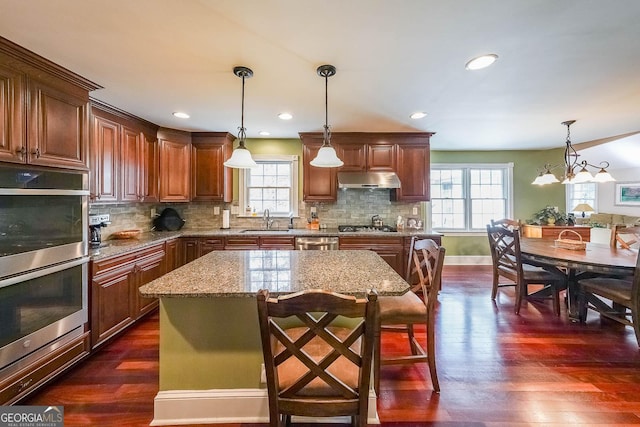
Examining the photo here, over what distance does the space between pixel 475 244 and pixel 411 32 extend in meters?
5.00

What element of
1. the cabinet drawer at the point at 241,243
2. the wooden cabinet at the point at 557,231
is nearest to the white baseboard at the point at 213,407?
the cabinet drawer at the point at 241,243

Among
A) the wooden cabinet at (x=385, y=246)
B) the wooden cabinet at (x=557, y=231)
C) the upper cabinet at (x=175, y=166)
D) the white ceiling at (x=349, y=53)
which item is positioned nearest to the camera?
the white ceiling at (x=349, y=53)

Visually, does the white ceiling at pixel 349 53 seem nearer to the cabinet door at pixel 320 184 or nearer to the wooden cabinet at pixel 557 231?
the cabinet door at pixel 320 184

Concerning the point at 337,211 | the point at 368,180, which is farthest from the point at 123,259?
the point at 368,180

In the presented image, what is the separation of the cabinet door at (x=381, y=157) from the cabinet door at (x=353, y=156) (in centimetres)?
7

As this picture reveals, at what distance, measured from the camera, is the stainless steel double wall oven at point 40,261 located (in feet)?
5.72

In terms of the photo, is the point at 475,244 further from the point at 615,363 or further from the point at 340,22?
the point at 340,22

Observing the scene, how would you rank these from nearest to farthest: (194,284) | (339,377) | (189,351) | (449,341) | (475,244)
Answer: (339,377), (194,284), (189,351), (449,341), (475,244)

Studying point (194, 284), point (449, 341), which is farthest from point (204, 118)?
point (449, 341)

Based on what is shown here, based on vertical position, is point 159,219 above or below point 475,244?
above

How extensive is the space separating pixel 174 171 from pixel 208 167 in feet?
1.48

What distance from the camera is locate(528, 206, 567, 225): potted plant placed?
16.8 feet

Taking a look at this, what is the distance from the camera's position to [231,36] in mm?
1799

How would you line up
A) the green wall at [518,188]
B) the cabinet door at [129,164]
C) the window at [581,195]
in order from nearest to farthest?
the cabinet door at [129,164]
the green wall at [518,188]
the window at [581,195]
